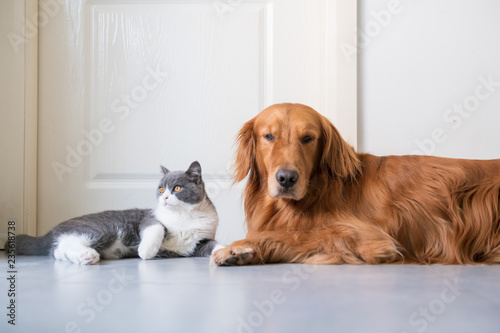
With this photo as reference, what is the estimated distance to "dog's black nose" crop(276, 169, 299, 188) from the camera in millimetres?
1617

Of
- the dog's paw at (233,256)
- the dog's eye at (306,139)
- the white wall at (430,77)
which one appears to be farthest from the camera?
the white wall at (430,77)

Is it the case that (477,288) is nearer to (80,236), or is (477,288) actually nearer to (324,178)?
(324,178)

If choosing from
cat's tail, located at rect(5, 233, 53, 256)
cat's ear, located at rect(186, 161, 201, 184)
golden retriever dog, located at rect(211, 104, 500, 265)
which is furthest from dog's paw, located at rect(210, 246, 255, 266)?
cat's tail, located at rect(5, 233, 53, 256)

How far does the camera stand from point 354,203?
5.84 feet

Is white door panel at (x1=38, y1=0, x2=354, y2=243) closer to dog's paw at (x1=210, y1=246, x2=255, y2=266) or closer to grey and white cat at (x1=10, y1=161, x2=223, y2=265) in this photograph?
grey and white cat at (x1=10, y1=161, x2=223, y2=265)

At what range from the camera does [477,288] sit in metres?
1.29

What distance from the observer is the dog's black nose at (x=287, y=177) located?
162 centimetres

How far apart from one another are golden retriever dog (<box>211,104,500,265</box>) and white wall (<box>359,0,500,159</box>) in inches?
24.3

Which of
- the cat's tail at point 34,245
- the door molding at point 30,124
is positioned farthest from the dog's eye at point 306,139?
the door molding at point 30,124

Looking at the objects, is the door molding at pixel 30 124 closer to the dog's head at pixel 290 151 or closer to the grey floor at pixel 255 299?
the grey floor at pixel 255 299

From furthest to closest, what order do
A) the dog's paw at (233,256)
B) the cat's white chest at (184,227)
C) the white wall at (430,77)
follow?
the white wall at (430,77)
the cat's white chest at (184,227)
the dog's paw at (233,256)

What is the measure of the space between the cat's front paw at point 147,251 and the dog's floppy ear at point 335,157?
67 centimetres

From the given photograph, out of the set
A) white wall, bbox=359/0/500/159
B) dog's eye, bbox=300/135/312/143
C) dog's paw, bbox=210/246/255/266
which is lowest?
dog's paw, bbox=210/246/255/266

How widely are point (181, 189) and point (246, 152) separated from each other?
316 millimetres
